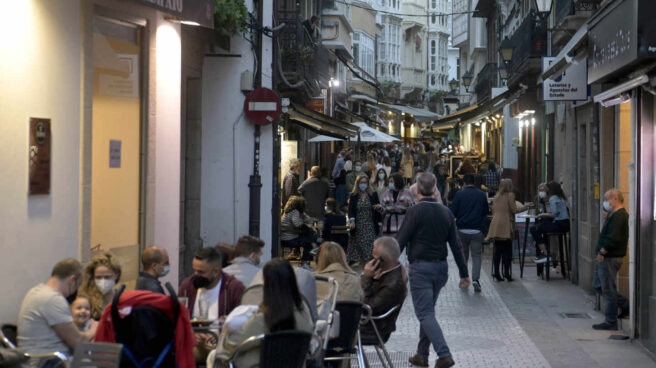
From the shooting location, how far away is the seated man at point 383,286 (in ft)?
31.7

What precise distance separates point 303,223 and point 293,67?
279 inches

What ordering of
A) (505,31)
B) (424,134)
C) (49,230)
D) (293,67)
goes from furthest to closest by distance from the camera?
(424,134)
(505,31)
(293,67)
(49,230)

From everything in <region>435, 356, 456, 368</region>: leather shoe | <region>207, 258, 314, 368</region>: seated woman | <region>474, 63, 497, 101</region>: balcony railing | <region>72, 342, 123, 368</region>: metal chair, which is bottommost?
<region>435, 356, 456, 368</region>: leather shoe

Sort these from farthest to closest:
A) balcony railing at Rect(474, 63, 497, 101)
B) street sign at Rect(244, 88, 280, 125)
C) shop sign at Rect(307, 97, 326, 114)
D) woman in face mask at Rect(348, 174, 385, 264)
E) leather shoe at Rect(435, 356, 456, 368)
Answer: balcony railing at Rect(474, 63, 497, 101), shop sign at Rect(307, 97, 326, 114), woman in face mask at Rect(348, 174, 385, 264), street sign at Rect(244, 88, 280, 125), leather shoe at Rect(435, 356, 456, 368)

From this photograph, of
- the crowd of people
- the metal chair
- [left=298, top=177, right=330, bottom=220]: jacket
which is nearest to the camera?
the metal chair

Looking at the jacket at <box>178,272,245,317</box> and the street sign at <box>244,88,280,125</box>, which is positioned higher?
the street sign at <box>244,88,280,125</box>

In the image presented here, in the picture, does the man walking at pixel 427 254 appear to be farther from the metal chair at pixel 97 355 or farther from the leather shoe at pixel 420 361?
the metal chair at pixel 97 355

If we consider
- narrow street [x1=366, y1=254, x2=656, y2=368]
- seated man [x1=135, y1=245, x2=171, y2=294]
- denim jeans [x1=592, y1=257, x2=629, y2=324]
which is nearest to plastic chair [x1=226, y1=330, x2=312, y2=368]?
seated man [x1=135, y1=245, x2=171, y2=294]

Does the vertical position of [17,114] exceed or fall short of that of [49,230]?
it exceeds it

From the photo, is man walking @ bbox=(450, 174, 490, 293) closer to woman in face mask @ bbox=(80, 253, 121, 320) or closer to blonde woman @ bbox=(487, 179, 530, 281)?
blonde woman @ bbox=(487, 179, 530, 281)

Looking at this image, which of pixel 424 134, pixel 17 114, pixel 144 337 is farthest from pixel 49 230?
pixel 424 134

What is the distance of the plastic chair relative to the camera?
6.74 meters

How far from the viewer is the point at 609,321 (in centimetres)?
1336

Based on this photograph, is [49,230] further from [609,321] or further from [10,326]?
[609,321]
